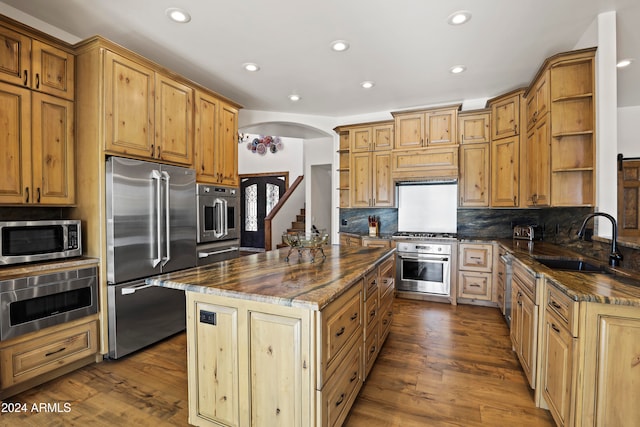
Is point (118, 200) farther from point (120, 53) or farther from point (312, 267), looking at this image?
point (312, 267)

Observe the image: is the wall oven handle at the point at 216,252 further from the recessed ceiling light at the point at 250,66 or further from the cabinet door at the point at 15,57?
the recessed ceiling light at the point at 250,66

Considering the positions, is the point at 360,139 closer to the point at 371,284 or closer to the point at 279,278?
the point at 371,284

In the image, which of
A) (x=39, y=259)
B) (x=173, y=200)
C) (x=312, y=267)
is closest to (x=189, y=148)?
(x=173, y=200)

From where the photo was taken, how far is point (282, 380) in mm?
1450

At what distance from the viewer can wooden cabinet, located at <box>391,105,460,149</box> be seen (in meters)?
4.11

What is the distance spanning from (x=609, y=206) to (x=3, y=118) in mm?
4593

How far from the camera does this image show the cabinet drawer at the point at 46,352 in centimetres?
201

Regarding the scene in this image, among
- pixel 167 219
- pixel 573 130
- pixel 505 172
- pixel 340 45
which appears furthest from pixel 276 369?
pixel 505 172

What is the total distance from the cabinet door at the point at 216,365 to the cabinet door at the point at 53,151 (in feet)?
5.74

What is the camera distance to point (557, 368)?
5.51ft

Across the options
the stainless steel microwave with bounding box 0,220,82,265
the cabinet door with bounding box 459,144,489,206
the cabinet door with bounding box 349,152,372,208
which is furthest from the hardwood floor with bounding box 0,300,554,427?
the cabinet door with bounding box 349,152,372,208

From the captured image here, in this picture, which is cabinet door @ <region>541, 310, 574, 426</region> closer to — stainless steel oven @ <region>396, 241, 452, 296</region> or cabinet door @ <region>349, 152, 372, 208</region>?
stainless steel oven @ <region>396, 241, 452, 296</region>

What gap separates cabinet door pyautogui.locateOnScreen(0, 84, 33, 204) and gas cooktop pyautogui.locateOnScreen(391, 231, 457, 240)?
3.87m

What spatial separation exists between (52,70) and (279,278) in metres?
2.47
